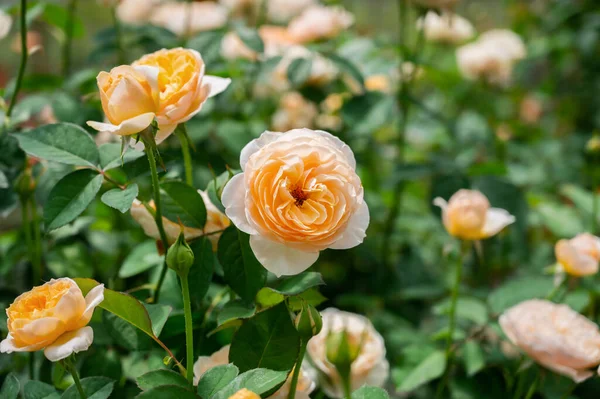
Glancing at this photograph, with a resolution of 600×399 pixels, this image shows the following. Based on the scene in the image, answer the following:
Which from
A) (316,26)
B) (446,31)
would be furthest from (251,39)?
(446,31)

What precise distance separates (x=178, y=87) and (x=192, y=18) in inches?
33.2

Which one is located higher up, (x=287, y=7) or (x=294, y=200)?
(x=294, y=200)

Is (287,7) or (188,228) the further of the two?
(287,7)

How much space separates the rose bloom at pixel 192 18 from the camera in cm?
126

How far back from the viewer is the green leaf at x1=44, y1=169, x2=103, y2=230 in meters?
0.53

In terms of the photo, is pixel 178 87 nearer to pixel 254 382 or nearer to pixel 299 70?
pixel 254 382

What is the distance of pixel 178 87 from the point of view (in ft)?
1.64

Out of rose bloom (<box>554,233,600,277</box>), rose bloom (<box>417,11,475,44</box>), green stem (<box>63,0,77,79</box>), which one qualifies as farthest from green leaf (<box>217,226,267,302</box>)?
rose bloom (<box>417,11,475,44</box>)

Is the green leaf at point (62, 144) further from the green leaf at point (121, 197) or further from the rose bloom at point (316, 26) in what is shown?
the rose bloom at point (316, 26)

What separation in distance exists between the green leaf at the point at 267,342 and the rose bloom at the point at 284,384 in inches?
0.8

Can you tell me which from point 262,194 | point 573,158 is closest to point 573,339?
point 262,194

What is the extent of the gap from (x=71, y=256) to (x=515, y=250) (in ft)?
2.47

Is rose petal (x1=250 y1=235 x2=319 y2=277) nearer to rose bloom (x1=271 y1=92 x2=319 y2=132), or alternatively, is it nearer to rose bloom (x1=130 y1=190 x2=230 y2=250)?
rose bloom (x1=130 y1=190 x2=230 y2=250)

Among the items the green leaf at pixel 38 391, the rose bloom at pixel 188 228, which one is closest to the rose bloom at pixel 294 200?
the rose bloom at pixel 188 228
